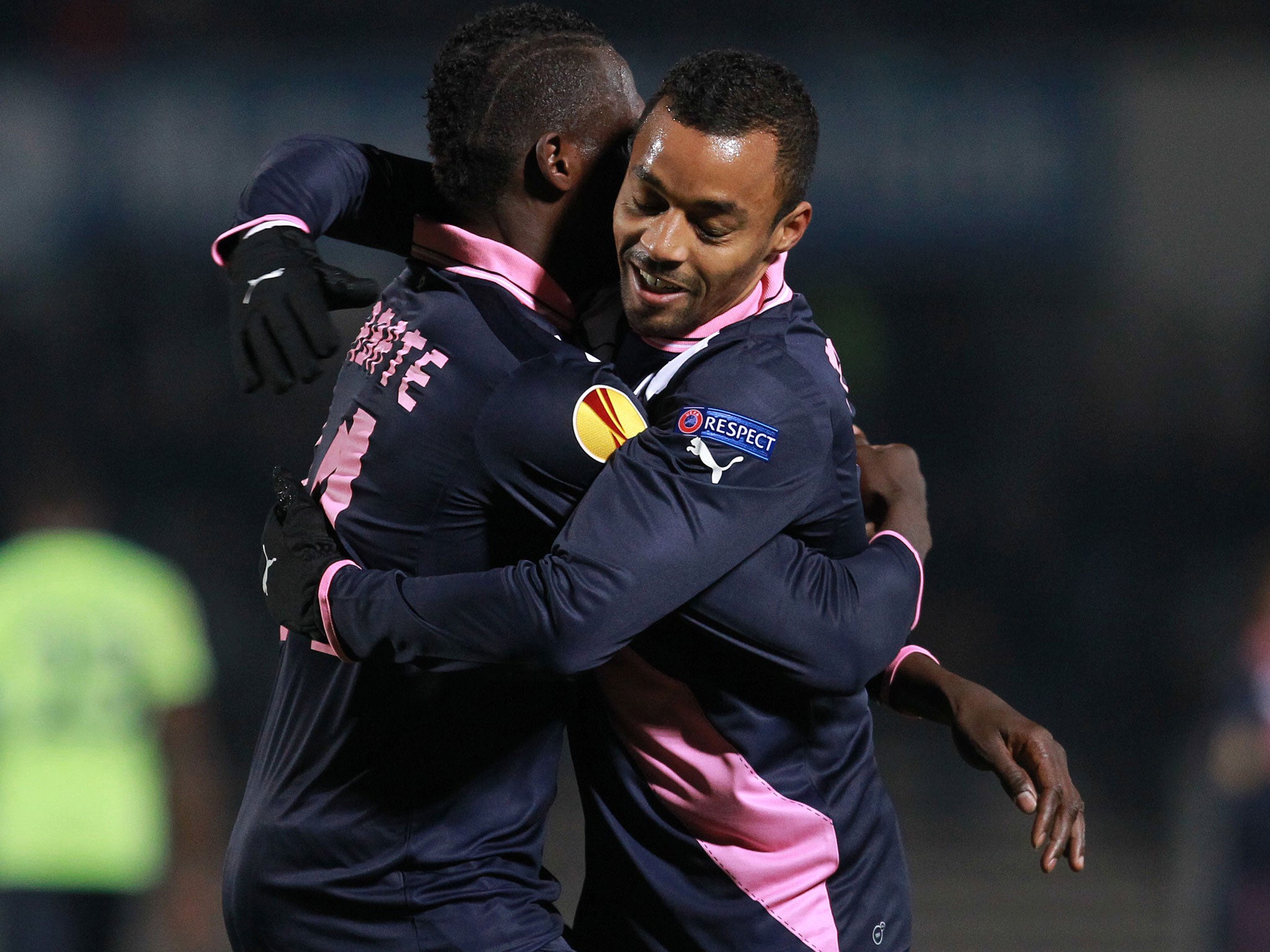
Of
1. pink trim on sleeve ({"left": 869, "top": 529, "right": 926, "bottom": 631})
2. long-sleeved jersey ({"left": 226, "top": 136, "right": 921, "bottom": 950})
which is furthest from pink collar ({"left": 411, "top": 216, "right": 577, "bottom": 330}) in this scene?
pink trim on sleeve ({"left": 869, "top": 529, "right": 926, "bottom": 631})

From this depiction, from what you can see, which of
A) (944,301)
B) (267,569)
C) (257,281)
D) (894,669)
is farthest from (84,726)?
(944,301)

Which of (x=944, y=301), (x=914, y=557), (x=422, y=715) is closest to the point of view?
(x=422, y=715)

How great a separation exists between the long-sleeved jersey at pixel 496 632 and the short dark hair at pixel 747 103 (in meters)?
0.18

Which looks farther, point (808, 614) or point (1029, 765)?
point (1029, 765)

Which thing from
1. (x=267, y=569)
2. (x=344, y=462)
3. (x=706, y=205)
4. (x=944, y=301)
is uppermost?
(x=706, y=205)

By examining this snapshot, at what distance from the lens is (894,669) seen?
205cm

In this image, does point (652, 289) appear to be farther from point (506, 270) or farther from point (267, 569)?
point (267, 569)

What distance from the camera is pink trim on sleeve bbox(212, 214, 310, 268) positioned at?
1.71m

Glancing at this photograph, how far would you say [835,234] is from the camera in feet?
26.8

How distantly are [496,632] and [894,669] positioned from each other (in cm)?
67

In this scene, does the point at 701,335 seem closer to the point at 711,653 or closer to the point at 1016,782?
the point at 711,653

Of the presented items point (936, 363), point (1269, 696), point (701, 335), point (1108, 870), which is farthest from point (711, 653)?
point (936, 363)

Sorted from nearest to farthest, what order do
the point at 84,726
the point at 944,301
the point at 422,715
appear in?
1. the point at 422,715
2. the point at 84,726
3. the point at 944,301

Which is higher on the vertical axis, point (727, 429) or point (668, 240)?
point (668, 240)
